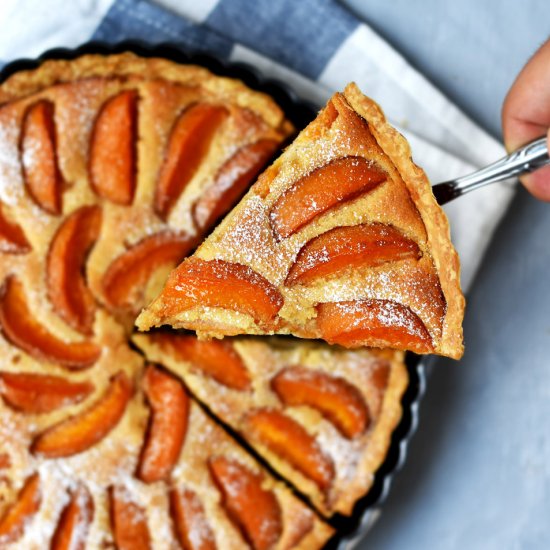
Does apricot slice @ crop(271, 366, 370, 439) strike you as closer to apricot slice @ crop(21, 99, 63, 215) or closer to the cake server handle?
the cake server handle

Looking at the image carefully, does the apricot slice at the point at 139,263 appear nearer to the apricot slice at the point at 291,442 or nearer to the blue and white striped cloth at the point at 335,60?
the apricot slice at the point at 291,442

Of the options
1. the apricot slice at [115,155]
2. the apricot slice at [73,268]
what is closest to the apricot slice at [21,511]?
the apricot slice at [73,268]

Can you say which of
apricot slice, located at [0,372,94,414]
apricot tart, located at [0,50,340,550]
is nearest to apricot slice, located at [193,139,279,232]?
apricot tart, located at [0,50,340,550]

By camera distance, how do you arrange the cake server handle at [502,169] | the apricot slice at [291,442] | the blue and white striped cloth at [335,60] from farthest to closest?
A: the blue and white striped cloth at [335,60] → the apricot slice at [291,442] → the cake server handle at [502,169]

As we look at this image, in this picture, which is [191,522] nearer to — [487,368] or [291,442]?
[291,442]

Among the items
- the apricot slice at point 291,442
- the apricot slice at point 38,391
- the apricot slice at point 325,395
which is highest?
the apricot slice at point 325,395
